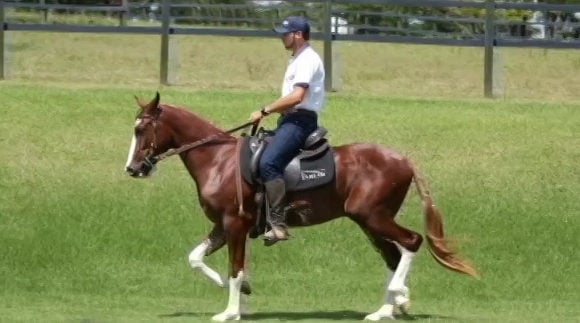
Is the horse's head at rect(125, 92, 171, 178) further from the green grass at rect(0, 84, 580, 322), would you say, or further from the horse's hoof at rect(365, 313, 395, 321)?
the horse's hoof at rect(365, 313, 395, 321)

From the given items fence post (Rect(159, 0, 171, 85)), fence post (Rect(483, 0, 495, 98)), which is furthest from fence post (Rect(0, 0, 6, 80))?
fence post (Rect(483, 0, 495, 98))

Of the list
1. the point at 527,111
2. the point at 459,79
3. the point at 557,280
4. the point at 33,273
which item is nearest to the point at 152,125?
the point at 33,273

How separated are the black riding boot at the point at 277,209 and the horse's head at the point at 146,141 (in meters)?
1.02

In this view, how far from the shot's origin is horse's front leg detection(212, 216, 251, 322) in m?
12.3

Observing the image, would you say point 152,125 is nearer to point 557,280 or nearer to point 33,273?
point 33,273

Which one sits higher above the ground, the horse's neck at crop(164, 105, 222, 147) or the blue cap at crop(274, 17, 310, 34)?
the blue cap at crop(274, 17, 310, 34)

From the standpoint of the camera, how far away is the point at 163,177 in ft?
58.6

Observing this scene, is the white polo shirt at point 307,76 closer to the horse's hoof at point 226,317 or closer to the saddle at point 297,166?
the saddle at point 297,166

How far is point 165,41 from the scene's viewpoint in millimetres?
22609

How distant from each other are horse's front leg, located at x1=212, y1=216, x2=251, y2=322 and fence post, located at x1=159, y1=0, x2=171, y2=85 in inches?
415

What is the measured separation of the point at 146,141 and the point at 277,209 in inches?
48.8

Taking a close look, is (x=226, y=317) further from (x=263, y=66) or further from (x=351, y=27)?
(x=263, y=66)

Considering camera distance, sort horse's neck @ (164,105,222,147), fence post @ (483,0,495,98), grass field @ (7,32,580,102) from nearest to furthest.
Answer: horse's neck @ (164,105,222,147)
fence post @ (483,0,495,98)
grass field @ (7,32,580,102)

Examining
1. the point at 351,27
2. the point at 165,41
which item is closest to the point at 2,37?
the point at 165,41
